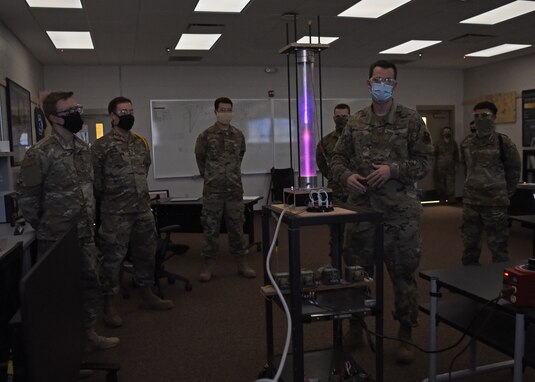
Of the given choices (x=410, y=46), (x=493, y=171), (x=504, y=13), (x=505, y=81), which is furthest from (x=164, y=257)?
(x=505, y=81)

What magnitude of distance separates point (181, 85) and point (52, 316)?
7291mm

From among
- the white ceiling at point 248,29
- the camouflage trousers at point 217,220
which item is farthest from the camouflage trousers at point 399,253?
the white ceiling at point 248,29

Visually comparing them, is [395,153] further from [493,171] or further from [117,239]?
[117,239]

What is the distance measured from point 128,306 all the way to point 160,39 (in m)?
3.69

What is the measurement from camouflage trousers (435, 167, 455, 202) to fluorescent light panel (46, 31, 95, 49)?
6494mm

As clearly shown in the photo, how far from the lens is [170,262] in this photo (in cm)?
509

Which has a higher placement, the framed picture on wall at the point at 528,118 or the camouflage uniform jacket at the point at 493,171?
the framed picture on wall at the point at 528,118

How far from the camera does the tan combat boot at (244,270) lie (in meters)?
4.36

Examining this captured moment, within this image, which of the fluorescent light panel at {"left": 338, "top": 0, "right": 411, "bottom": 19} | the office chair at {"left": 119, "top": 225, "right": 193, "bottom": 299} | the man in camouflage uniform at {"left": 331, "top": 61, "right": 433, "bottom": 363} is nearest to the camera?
the man in camouflage uniform at {"left": 331, "top": 61, "right": 433, "bottom": 363}

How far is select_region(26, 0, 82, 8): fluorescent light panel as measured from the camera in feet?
14.7

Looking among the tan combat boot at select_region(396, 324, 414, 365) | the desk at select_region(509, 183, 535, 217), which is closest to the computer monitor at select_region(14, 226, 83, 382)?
the tan combat boot at select_region(396, 324, 414, 365)

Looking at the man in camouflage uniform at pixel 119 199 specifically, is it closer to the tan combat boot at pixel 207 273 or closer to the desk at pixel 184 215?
the tan combat boot at pixel 207 273

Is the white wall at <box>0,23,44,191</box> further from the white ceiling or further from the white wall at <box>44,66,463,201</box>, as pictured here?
the white wall at <box>44,66,463,201</box>

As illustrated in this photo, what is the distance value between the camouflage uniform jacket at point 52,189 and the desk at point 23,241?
0.09m
